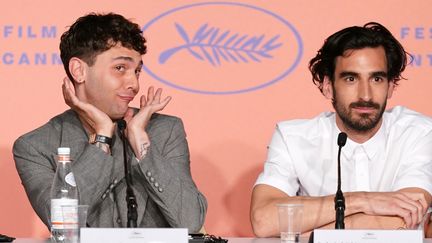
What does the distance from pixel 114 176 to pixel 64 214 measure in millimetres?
689

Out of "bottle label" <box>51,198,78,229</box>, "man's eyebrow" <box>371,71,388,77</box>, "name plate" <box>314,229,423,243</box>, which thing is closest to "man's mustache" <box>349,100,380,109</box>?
"man's eyebrow" <box>371,71,388,77</box>

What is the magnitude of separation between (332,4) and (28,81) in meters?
1.65

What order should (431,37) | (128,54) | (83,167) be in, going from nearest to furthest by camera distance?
(83,167) → (128,54) → (431,37)

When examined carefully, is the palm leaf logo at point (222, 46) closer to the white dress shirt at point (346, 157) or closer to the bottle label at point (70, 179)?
the white dress shirt at point (346, 157)

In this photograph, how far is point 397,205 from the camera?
416 cm

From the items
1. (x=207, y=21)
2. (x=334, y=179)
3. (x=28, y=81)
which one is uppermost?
(x=207, y=21)

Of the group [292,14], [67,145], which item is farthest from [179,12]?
[67,145]

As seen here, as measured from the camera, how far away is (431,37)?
5203 millimetres

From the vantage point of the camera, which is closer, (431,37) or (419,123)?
(419,123)

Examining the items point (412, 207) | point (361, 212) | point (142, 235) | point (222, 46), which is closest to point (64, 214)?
point (142, 235)

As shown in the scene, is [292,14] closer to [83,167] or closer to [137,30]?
[137,30]

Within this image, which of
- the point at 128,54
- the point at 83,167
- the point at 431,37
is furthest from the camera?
the point at 431,37

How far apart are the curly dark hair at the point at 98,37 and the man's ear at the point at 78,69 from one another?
23 millimetres

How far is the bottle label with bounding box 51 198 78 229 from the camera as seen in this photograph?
3.49m
